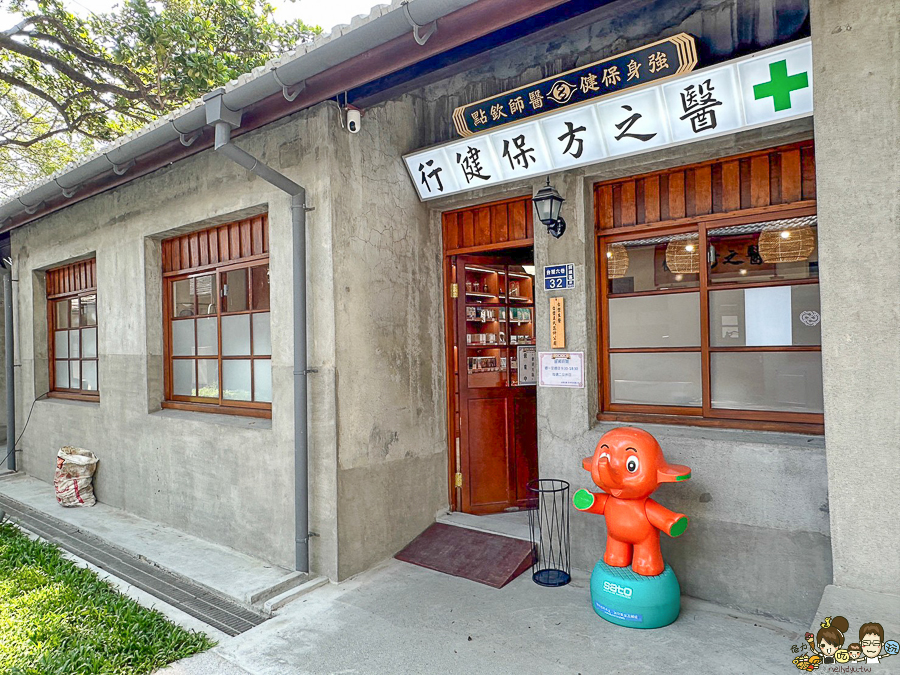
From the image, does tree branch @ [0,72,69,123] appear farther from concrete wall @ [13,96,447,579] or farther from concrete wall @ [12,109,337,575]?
concrete wall @ [13,96,447,579]

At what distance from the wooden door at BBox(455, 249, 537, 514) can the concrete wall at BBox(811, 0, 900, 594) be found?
10.6 ft

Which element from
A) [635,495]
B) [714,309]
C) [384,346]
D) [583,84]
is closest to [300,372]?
[384,346]

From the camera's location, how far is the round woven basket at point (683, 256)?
3910 mm

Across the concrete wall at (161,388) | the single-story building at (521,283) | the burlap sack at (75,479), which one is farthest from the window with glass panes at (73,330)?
the single-story building at (521,283)

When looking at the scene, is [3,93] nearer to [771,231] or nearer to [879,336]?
[771,231]

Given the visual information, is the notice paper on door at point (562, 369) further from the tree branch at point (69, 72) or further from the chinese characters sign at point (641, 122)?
the tree branch at point (69, 72)

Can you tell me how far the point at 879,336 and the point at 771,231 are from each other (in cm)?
152

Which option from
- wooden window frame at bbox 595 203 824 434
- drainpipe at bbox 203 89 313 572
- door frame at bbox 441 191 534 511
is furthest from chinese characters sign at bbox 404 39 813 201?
drainpipe at bbox 203 89 313 572

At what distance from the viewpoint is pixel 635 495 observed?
3.36 metres

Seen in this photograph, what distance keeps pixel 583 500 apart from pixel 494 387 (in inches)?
80.7

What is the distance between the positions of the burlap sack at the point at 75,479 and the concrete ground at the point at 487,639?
13.3 ft

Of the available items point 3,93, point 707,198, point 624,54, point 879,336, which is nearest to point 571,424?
point 707,198

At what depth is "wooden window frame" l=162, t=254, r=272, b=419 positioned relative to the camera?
5094mm

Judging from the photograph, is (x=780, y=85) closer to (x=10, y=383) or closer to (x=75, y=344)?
(x=75, y=344)
